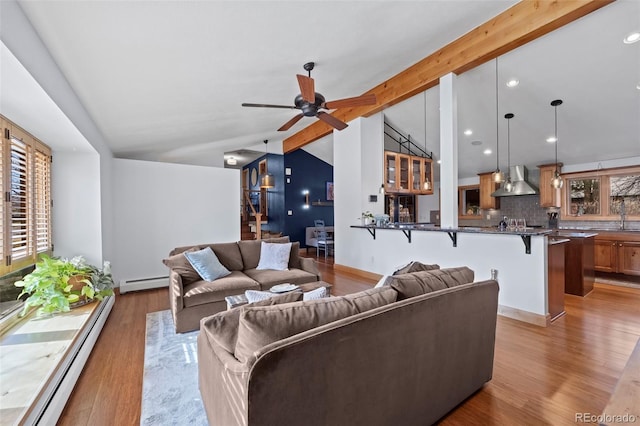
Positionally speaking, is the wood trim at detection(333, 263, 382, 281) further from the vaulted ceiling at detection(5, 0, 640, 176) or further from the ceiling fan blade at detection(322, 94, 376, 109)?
the vaulted ceiling at detection(5, 0, 640, 176)

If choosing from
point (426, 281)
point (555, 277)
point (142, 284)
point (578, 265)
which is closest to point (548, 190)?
point (578, 265)

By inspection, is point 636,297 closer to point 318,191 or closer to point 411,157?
point 411,157

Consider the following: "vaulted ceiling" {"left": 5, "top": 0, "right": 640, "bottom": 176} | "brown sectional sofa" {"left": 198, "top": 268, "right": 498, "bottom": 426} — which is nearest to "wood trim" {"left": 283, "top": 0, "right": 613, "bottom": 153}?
"vaulted ceiling" {"left": 5, "top": 0, "right": 640, "bottom": 176}

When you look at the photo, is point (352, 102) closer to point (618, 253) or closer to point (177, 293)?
point (177, 293)

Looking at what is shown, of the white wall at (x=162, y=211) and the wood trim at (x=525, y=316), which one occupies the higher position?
the white wall at (x=162, y=211)

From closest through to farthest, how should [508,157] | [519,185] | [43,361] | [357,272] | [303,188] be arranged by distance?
1. [43,361]
2. [357,272]
3. [519,185]
4. [508,157]
5. [303,188]

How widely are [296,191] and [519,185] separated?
586 centimetres

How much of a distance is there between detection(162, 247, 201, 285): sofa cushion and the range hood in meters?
6.42

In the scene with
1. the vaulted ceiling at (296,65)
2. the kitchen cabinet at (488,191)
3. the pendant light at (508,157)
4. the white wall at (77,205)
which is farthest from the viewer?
the kitchen cabinet at (488,191)

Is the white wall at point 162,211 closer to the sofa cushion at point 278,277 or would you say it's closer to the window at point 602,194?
the sofa cushion at point 278,277

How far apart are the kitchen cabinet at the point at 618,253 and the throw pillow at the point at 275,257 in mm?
5642

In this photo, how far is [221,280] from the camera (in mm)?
3270

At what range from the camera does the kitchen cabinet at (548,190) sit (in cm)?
595

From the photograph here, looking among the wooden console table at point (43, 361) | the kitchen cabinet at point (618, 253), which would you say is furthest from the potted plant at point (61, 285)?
the kitchen cabinet at point (618, 253)
